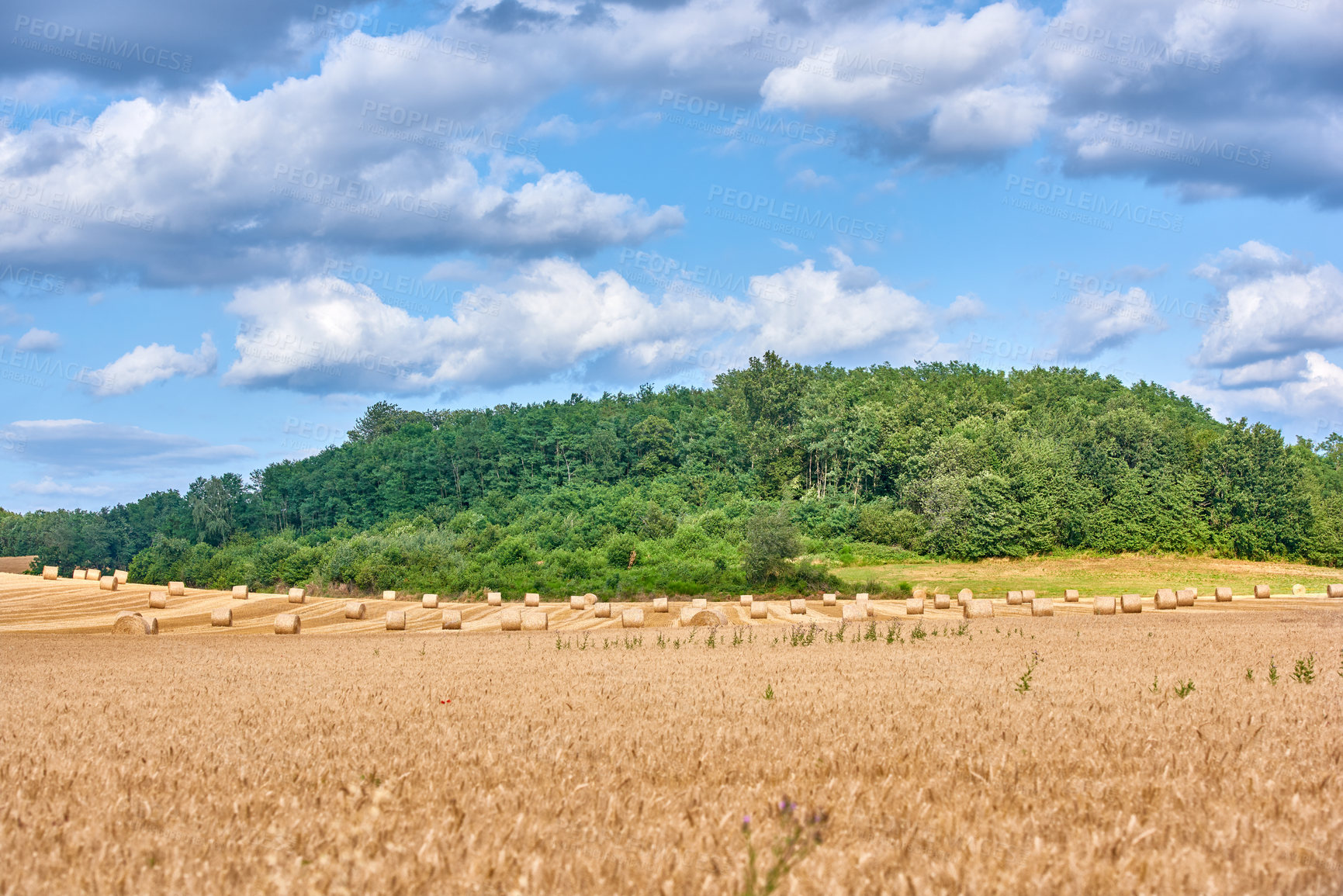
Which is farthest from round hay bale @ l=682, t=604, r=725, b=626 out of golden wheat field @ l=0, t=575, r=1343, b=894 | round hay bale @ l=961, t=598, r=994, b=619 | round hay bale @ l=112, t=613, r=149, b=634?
golden wheat field @ l=0, t=575, r=1343, b=894

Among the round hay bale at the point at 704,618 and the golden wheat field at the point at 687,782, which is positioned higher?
the golden wheat field at the point at 687,782

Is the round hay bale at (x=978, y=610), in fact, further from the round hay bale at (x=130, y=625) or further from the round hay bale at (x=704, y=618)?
the round hay bale at (x=130, y=625)

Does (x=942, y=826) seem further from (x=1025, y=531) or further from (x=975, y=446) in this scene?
(x=975, y=446)

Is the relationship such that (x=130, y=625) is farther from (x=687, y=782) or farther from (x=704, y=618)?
(x=687, y=782)

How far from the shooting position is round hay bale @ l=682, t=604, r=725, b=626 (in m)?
33.8

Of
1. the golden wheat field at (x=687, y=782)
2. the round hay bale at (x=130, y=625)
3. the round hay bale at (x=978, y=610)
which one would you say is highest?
the golden wheat field at (x=687, y=782)

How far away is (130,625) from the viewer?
32.2 meters

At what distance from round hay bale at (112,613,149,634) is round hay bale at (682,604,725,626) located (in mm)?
19469

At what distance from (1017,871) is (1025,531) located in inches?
3326

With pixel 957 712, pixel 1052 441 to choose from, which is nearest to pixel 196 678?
pixel 957 712

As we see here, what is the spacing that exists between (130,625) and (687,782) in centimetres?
3296

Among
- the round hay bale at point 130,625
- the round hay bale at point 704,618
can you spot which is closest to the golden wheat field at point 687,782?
the round hay bale at point 704,618

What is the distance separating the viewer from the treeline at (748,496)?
76.6 m

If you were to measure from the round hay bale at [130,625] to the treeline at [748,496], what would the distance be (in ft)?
104
